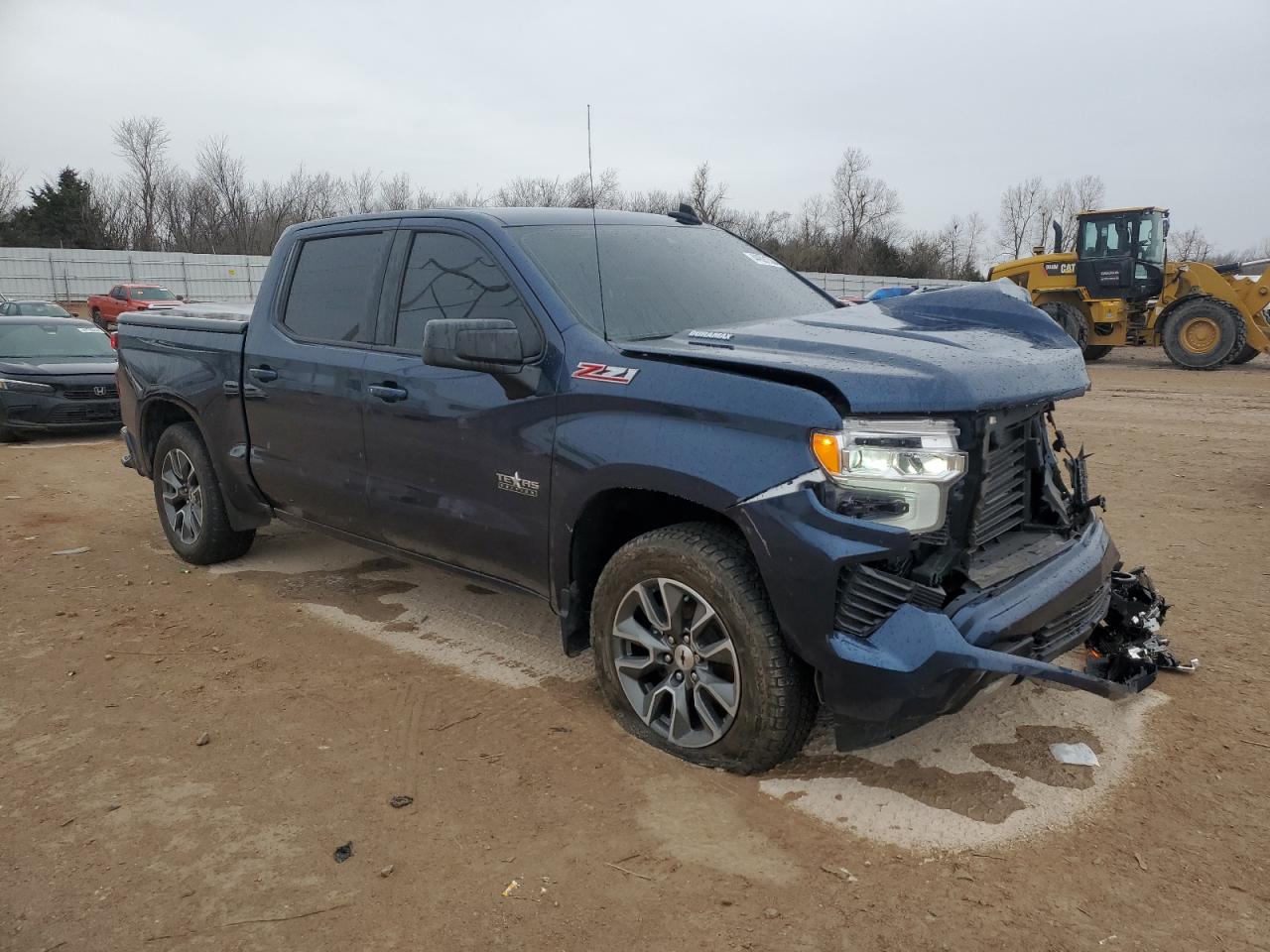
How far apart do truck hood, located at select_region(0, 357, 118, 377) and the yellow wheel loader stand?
15.0 metres

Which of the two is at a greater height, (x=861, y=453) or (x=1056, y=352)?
(x=1056, y=352)

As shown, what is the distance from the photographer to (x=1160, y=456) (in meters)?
8.66

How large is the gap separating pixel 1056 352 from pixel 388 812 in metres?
2.76

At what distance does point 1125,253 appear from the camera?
17.2 meters

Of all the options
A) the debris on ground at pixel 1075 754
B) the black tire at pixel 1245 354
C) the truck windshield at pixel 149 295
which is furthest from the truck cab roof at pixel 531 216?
the truck windshield at pixel 149 295

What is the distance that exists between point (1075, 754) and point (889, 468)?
1383 millimetres

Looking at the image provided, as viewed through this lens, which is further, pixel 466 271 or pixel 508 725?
pixel 466 271

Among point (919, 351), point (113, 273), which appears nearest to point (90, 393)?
point (919, 351)

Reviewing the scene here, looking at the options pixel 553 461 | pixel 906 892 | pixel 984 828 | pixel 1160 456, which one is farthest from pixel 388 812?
pixel 1160 456

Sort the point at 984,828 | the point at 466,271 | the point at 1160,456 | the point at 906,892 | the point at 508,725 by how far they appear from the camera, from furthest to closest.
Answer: the point at 1160,456, the point at 466,271, the point at 508,725, the point at 984,828, the point at 906,892

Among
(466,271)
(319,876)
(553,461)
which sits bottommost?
(319,876)

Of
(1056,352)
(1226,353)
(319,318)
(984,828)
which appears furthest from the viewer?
(1226,353)

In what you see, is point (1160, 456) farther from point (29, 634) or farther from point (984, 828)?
point (29, 634)

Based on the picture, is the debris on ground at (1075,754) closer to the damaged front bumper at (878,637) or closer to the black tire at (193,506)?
the damaged front bumper at (878,637)
